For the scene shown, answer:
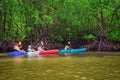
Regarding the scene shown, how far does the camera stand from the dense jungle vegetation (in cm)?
4188

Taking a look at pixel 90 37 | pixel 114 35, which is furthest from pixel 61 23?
pixel 114 35

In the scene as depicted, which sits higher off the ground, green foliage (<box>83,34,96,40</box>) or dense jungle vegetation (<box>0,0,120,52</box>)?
dense jungle vegetation (<box>0,0,120,52</box>)

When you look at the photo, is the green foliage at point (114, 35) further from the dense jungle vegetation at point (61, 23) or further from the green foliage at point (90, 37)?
the green foliage at point (90, 37)

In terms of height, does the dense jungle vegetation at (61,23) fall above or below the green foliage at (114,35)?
above

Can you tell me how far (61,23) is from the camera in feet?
152

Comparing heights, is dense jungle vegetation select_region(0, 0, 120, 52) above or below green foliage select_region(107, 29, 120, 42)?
above

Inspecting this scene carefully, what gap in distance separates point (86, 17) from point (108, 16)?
3054mm

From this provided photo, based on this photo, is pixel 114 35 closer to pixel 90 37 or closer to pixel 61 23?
pixel 90 37

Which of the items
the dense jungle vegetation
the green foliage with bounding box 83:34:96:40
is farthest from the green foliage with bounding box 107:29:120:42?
the green foliage with bounding box 83:34:96:40

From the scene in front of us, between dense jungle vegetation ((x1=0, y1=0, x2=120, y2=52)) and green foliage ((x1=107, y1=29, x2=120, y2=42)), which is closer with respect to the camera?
green foliage ((x1=107, y1=29, x2=120, y2=42))

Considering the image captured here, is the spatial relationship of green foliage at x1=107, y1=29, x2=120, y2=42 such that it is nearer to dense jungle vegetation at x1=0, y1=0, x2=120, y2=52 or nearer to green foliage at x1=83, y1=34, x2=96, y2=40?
dense jungle vegetation at x1=0, y1=0, x2=120, y2=52

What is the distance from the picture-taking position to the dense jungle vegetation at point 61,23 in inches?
1649

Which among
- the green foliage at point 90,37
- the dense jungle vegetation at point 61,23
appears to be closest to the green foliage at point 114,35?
the dense jungle vegetation at point 61,23

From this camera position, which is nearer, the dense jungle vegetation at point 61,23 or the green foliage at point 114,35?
the green foliage at point 114,35
